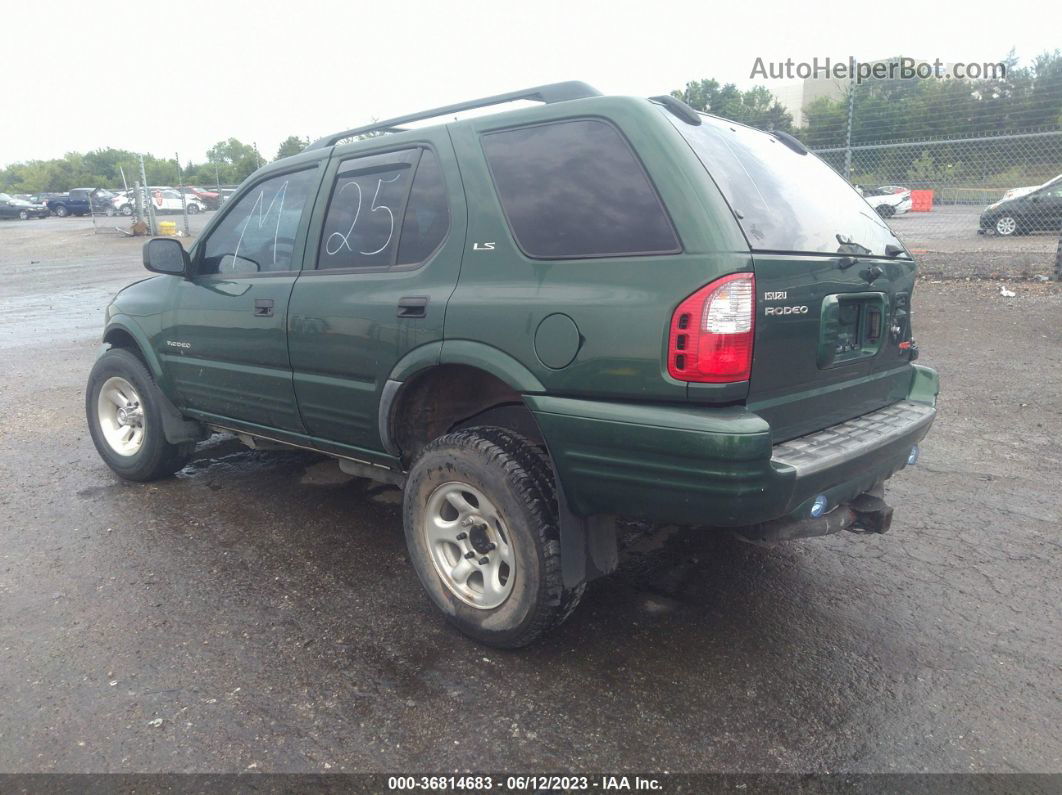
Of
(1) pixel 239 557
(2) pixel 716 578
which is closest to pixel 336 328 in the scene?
(1) pixel 239 557

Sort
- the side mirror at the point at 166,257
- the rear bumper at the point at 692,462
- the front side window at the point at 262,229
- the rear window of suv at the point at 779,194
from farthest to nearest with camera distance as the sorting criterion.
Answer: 1. the side mirror at the point at 166,257
2. the front side window at the point at 262,229
3. the rear window of suv at the point at 779,194
4. the rear bumper at the point at 692,462

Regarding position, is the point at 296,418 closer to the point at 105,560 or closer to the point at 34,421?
the point at 105,560

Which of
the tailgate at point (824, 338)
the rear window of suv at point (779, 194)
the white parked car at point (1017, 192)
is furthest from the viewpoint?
the white parked car at point (1017, 192)

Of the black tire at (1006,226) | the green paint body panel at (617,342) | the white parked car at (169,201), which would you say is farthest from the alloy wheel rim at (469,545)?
the white parked car at (169,201)

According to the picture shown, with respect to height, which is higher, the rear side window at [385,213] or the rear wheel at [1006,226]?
the rear side window at [385,213]

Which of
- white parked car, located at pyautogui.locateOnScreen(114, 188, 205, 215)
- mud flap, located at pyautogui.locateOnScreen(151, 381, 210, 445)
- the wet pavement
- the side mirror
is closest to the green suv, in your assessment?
the wet pavement

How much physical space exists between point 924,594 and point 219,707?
2774 millimetres

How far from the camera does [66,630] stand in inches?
119

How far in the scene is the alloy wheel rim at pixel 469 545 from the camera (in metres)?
2.81

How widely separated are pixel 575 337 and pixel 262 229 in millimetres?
2144

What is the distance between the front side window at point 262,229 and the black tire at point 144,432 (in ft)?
2.75

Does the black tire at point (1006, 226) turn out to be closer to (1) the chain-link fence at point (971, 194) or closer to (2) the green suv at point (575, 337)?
(1) the chain-link fence at point (971, 194)

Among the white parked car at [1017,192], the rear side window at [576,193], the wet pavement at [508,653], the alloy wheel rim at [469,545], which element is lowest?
the wet pavement at [508,653]

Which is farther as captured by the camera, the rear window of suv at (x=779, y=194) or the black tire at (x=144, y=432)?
the black tire at (x=144, y=432)
